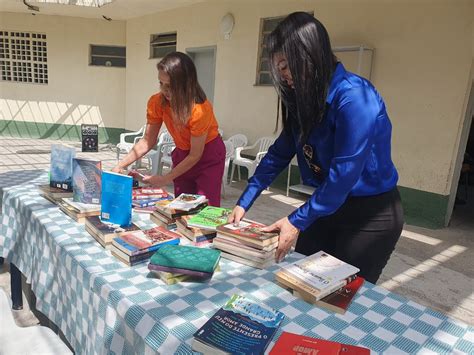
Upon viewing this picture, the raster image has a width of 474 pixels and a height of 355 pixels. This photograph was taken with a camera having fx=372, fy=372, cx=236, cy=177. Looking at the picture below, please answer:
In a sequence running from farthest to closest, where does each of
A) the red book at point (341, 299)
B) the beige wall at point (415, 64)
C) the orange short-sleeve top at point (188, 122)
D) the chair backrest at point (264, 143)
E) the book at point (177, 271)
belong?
1. the chair backrest at point (264, 143)
2. the beige wall at point (415, 64)
3. the orange short-sleeve top at point (188, 122)
4. the book at point (177, 271)
5. the red book at point (341, 299)

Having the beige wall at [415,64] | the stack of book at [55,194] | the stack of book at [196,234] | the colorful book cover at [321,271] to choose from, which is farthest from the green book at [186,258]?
the beige wall at [415,64]

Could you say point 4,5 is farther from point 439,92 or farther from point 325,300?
point 325,300

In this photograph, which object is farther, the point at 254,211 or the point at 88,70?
the point at 88,70

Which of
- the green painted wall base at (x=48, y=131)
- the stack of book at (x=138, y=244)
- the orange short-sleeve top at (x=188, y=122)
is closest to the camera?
the stack of book at (x=138, y=244)

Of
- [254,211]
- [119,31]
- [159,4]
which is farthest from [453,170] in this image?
[119,31]

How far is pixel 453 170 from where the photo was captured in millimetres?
4637

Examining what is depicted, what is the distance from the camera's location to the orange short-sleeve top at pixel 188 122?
211cm

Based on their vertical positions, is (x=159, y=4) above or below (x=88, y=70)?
above

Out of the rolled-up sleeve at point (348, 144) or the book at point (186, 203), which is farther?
the book at point (186, 203)

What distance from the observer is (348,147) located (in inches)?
49.0

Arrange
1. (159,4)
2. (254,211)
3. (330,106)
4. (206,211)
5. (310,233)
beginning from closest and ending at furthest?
1. (330,106)
2. (310,233)
3. (206,211)
4. (254,211)
5. (159,4)

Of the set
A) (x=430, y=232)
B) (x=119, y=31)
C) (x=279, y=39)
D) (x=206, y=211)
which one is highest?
(x=119, y=31)

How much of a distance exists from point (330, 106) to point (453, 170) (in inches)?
161

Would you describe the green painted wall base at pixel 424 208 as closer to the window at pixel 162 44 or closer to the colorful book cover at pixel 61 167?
the colorful book cover at pixel 61 167
